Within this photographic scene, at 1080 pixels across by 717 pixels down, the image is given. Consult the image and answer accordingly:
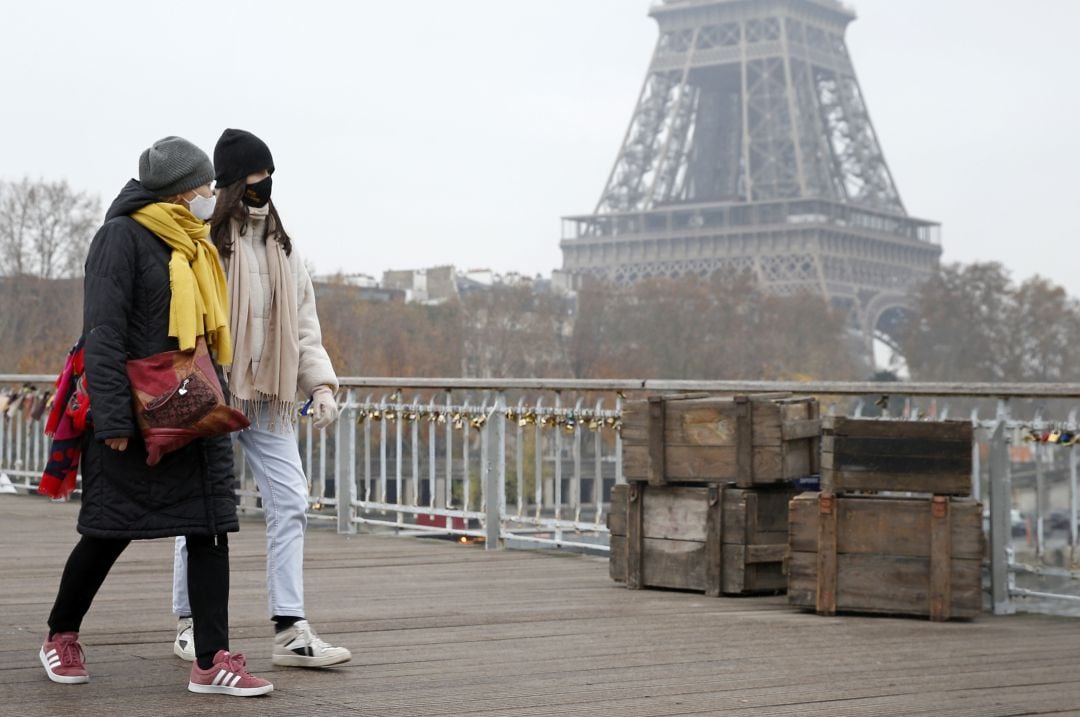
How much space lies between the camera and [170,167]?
500 cm

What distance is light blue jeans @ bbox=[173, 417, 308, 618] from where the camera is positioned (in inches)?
218

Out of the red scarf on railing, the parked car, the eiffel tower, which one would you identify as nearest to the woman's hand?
the red scarf on railing

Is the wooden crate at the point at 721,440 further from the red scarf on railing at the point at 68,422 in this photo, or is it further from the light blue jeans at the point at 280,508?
the red scarf on railing at the point at 68,422

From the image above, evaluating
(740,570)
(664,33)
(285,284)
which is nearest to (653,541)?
(740,570)

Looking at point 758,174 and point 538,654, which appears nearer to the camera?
point 538,654

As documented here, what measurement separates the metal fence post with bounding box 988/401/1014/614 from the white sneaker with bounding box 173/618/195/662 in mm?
3797

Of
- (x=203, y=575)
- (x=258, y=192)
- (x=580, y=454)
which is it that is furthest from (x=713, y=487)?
(x=203, y=575)

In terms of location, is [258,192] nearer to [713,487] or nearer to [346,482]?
[713,487]

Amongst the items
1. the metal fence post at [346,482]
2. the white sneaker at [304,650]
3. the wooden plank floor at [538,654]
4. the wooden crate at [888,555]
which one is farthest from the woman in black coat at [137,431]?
the metal fence post at [346,482]

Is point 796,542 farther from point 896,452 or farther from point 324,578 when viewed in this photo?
point 324,578

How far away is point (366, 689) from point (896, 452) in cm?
303

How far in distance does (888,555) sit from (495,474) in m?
3.65

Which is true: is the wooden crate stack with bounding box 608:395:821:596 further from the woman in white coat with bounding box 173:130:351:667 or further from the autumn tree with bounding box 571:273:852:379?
the autumn tree with bounding box 571:273:852:379

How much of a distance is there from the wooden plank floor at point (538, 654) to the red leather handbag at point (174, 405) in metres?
0.75
